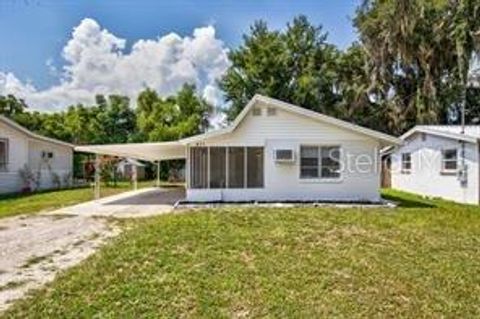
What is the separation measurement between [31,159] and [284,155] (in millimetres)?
15120

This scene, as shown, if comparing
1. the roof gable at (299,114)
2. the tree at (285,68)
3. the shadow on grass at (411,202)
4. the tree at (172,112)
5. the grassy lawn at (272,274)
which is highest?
the tree at (285,68)

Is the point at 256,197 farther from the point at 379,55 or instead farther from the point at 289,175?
the point at 379,55

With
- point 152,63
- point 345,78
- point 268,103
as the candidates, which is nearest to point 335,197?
point 268,103

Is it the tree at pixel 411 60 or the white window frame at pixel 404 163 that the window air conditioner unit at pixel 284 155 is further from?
the tree at pixel 411 60

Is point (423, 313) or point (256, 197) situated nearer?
point (423, 313)

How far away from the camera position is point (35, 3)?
520 centimetres

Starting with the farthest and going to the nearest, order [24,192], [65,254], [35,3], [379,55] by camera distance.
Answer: [379,55], [24,192], [65,254], [35,3]

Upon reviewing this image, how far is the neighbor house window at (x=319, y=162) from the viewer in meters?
18.7

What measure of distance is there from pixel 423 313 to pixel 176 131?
3462 centimetres

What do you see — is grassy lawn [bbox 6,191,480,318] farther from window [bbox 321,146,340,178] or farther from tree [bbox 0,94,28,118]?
tree [bbox 0,94,28,118]

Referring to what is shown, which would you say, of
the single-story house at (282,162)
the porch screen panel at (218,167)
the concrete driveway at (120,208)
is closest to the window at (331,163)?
the single-story house at (282,162)

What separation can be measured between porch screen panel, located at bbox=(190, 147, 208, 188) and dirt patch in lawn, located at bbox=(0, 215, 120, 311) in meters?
4.92

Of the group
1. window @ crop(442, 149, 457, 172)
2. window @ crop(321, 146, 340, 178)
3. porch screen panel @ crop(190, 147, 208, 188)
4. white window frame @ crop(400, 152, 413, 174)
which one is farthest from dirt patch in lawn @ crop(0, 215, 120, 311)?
white window frame @ crop(400, 152, 413, 174)

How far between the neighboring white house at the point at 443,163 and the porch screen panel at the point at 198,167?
8.22m
